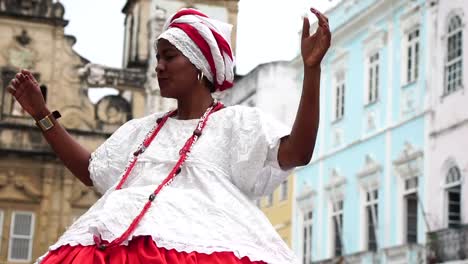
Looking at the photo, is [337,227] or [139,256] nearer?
[139,256]

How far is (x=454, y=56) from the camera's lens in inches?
715

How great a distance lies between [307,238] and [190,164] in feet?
68.8

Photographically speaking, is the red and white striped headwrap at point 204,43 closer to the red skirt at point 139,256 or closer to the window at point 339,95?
the red skirt at point 139,256

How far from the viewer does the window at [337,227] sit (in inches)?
856

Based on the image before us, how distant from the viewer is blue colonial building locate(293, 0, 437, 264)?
748 inches

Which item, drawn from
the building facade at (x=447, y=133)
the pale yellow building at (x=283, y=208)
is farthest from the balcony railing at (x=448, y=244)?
the pale yellow building at (x=283, y=208)

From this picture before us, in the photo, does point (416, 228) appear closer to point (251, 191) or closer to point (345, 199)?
point (345, 199)

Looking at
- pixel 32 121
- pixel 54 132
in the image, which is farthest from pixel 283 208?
pixel 54 132

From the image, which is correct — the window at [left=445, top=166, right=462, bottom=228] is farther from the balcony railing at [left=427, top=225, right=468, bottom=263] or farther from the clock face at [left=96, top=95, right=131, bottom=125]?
the clock face at [left=96, top=95, right=131, bottom=125]

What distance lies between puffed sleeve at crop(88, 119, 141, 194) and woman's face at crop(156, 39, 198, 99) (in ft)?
0.76

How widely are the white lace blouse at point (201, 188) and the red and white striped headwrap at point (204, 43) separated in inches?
4.7

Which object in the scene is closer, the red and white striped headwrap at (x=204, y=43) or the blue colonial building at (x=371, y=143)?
the red and white striped headwrap at (x=204, y=43)

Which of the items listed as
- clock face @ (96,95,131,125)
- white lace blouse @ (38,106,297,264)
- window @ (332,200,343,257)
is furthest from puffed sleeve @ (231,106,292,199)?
clock face @ (96,95,131,125)

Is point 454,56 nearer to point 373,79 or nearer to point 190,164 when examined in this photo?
point 373,79
